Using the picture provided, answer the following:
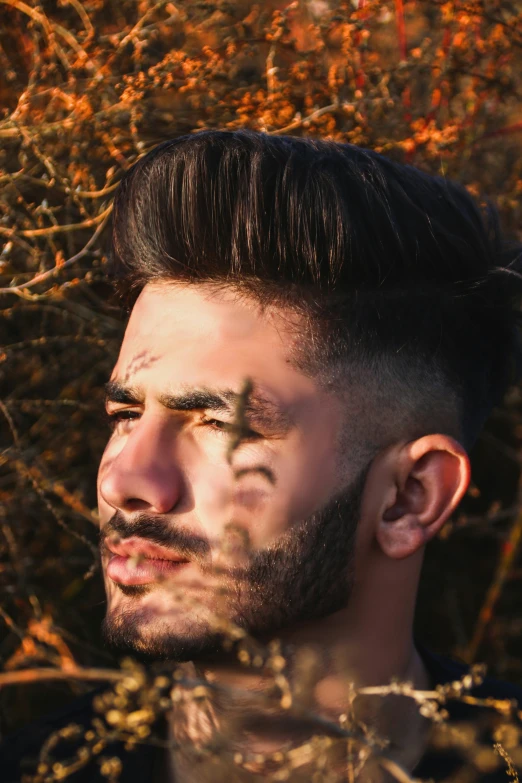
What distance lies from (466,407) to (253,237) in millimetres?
533

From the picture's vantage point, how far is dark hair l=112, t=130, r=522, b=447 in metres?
1.45

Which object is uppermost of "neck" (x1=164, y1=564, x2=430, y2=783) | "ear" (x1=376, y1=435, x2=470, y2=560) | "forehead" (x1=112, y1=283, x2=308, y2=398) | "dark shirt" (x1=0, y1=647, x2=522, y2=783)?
"forehead" (x1=112, y1=283, x2=308, y2=398)

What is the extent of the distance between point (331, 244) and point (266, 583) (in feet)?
1.84

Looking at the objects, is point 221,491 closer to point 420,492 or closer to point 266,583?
point 266,583

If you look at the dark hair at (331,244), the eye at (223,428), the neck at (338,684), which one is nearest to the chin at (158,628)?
the neck at (338,684)

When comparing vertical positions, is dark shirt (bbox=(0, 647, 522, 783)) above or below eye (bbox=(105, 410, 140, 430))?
below

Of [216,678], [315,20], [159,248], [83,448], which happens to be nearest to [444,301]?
[159,248]

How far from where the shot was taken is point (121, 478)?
1.36 m

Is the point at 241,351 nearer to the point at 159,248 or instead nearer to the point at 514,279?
the point at 159,248

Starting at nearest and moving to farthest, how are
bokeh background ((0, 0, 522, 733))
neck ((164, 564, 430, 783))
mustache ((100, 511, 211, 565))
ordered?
mustache ((100, 511, 211, 565)), neck ((164, 564, 430, 783)), bokeh background ((0, 0, 522, 733))

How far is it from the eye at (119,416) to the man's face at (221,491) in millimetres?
74

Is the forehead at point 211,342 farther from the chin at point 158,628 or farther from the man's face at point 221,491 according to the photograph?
the chin at point 158,628

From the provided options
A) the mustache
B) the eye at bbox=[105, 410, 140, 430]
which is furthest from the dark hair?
the mustache

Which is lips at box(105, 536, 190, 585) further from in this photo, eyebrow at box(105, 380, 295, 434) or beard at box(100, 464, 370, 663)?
eyebrow at box(105, 380, 295, 434)
